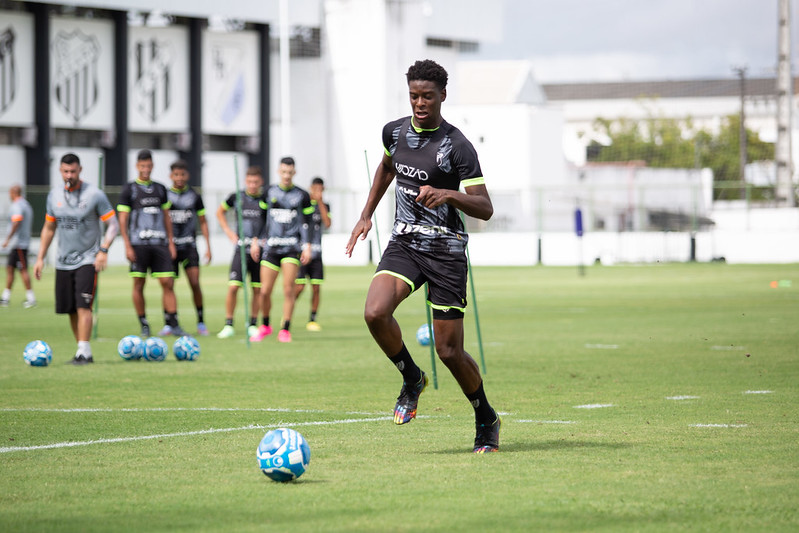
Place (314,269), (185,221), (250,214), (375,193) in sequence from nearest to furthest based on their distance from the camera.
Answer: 1. (375,193)
2. (250,214)
3. (185,221)
4. (314,269)

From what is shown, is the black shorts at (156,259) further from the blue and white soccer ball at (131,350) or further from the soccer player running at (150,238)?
the blue and white soccer ball at (131,350)

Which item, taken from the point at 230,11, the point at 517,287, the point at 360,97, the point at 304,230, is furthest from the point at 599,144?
the point at 304,230

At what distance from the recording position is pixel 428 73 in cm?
811

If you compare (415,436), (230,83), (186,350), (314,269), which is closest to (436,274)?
(415,436)

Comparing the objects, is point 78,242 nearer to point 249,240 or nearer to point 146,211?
point 146,211

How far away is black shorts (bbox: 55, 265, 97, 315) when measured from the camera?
14.0m

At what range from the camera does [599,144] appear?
113 metres

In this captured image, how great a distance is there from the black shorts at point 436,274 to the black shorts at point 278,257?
9.20 m

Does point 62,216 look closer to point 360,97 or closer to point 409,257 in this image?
point 409,257

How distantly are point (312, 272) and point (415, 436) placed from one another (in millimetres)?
10906

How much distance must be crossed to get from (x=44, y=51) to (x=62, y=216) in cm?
4166

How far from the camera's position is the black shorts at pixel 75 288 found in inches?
551

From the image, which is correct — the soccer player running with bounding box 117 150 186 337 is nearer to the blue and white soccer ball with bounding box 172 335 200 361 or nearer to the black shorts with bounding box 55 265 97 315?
the blue and white soccer ball with bounding box 172 335 200 361

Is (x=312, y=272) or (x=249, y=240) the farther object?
(x=312, y=272)
